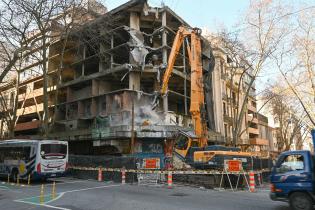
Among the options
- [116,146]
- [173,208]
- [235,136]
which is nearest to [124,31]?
[116,146]

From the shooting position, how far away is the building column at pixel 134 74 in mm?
33250

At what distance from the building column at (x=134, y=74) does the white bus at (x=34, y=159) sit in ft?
45.4

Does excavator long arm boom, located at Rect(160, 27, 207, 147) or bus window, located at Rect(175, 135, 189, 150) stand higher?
excavator long arm boom, located at Rect(160, 27, 207, 147)

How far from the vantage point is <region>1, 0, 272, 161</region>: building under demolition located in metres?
30.1

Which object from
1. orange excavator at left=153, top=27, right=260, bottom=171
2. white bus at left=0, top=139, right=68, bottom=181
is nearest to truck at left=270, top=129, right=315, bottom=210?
orange excavator at left=153, top=27, right=260, bottom=171

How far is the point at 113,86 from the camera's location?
3841cm

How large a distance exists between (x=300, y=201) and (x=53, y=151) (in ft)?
49.5

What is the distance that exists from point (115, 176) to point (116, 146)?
32.2 feet

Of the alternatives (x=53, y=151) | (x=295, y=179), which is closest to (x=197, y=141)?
(x=53, y=151)

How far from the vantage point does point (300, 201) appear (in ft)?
31.0

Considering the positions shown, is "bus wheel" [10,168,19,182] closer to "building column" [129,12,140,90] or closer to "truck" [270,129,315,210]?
"building column" [129,12,140,90]

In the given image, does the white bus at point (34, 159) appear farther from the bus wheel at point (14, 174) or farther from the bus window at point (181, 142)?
the bus window at point (181, 142)

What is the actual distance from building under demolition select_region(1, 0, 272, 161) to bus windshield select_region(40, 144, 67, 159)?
330 inches

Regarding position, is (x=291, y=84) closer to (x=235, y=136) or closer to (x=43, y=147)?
(x=235, y=136)
